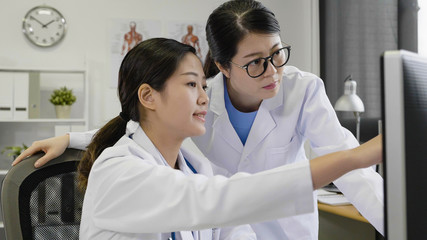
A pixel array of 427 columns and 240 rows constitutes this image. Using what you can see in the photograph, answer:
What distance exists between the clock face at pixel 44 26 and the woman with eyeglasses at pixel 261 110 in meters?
2.40

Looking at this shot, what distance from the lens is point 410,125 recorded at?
50 centimetres

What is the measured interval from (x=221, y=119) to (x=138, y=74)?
47 centimetres

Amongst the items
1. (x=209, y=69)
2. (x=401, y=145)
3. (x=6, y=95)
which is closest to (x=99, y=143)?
(x=209, y=69)

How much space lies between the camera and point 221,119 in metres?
1.45

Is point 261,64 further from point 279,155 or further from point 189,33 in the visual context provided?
point 189,33

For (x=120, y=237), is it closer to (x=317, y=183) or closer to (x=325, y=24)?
(x=317, y=183)

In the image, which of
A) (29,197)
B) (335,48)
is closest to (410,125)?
(29,197)

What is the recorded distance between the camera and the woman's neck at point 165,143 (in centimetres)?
104

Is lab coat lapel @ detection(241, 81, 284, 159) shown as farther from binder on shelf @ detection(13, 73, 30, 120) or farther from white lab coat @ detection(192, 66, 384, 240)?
binder on shelf @ detection(13, 73, 30, 120)

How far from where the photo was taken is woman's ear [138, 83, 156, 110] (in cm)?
101

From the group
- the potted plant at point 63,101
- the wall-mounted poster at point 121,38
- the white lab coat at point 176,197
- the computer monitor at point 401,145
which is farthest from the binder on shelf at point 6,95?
the computer monitor at point 401,145

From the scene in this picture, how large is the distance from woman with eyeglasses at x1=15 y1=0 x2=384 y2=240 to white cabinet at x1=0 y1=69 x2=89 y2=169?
2.11 meters

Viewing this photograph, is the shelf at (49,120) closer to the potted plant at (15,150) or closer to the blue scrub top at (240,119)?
the potted plant at (15,150)

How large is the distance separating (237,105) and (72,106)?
241cm
